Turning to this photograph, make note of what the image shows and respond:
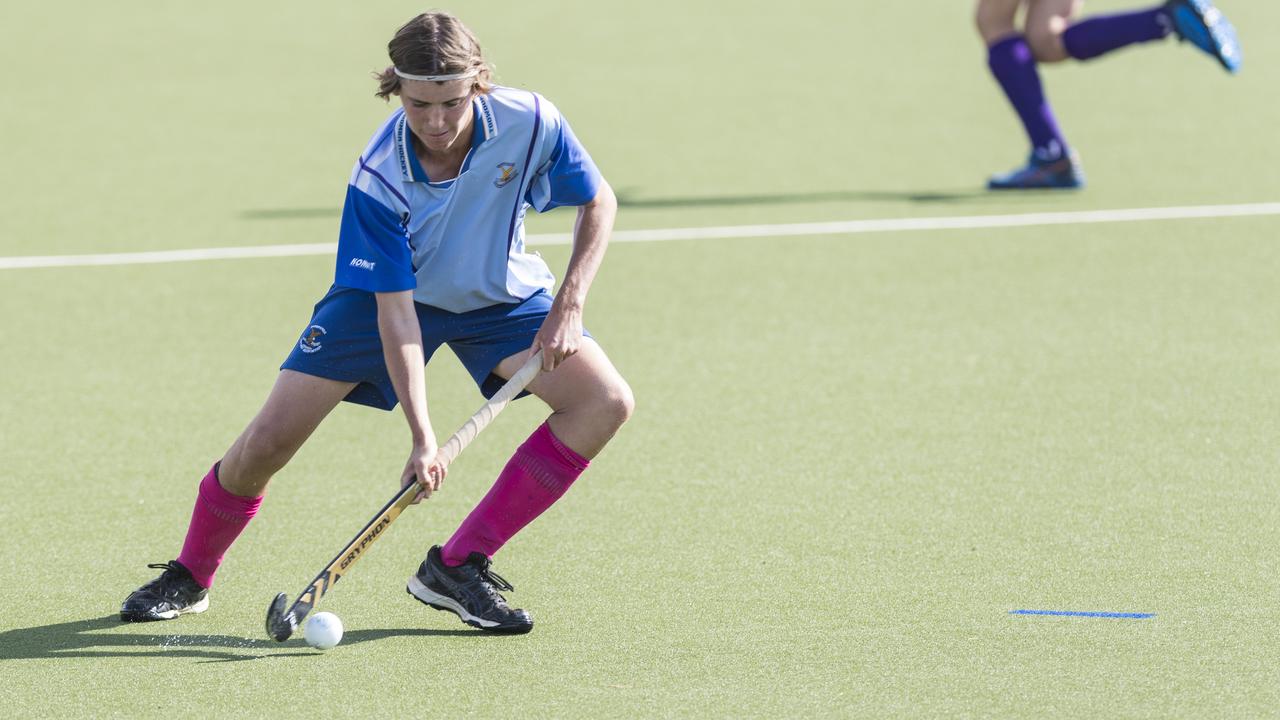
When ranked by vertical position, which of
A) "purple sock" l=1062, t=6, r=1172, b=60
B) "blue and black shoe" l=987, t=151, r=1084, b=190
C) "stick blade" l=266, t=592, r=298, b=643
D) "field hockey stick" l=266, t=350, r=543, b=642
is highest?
"field hockey stick" l=266, t=350, r=543, b=642

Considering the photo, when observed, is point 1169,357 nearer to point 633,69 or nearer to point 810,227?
point 810,227

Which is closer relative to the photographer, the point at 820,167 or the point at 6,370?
the point at 6,370

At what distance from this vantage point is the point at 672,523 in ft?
15.1

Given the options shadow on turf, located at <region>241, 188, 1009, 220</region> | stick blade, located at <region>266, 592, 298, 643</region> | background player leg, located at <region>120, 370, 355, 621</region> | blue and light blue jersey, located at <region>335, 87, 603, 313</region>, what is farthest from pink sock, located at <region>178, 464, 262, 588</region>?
shadow on turf, located at <region>241, 188, 1009, 220</region>

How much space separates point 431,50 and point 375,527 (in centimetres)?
105

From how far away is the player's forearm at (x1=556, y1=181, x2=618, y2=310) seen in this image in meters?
3.87

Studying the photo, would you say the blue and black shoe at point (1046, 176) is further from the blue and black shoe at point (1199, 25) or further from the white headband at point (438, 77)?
the white headband at point (438, 77)

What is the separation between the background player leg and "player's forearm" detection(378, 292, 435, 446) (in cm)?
24

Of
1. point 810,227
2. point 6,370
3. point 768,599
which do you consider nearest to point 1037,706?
point 768,599

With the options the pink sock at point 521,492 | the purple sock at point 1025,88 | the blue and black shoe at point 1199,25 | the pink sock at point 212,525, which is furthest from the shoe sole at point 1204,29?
the pink sock at point 212,525

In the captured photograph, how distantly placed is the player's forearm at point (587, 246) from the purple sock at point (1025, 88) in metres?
4.76

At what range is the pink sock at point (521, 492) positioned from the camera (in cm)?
395

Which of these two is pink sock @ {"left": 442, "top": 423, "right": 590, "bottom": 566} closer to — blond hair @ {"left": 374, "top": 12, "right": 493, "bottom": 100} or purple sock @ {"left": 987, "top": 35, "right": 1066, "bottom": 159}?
blond hair @ {"left": 374, "top": 12, "right": 493, "bottom": 100}

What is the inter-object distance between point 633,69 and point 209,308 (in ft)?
17.8
